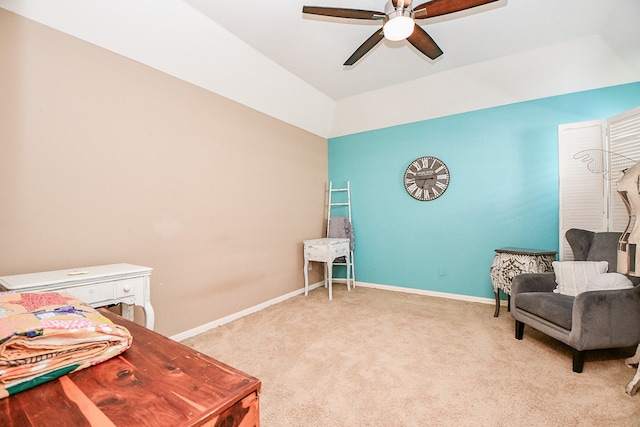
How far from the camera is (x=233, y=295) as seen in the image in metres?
2.98

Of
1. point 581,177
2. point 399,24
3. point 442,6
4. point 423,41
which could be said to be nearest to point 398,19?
point 399,24

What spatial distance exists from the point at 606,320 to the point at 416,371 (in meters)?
1.29

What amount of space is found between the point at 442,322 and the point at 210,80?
331 centimetres

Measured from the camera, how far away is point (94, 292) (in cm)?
158

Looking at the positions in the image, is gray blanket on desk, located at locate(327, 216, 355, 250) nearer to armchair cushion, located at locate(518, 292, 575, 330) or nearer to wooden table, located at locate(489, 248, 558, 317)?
wooden table, located at locate(489, 248, 558, 317)

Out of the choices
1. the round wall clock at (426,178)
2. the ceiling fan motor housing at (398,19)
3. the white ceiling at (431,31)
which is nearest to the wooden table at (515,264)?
the round wall clock at (426,178)

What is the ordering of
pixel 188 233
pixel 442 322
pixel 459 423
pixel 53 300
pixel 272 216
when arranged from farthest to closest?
pixel 272 216
pixel 442 322
pixel 188 233
pixel 459 423
pixel 53 300

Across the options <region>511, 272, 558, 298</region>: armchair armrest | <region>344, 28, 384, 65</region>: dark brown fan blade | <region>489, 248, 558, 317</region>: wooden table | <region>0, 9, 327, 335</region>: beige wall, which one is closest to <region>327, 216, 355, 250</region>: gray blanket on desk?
<region>0, 9, 327, 335</region>: beige wall

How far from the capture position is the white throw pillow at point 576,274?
222cm

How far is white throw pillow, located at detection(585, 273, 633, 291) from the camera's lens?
2002mm

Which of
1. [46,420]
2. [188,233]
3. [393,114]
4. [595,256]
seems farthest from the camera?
[393,114]

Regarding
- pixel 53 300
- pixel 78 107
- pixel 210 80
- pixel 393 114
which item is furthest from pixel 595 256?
pixel 78 107

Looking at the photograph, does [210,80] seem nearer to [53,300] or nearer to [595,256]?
[53,300]

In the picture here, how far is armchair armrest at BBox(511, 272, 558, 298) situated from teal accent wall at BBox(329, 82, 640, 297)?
84 centimetres
